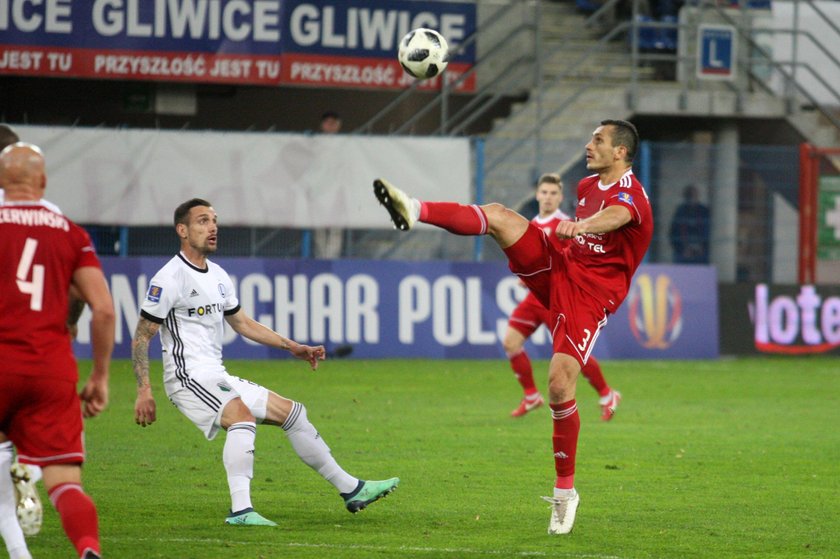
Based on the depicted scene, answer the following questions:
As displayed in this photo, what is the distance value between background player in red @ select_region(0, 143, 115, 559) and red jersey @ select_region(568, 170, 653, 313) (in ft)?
11.0

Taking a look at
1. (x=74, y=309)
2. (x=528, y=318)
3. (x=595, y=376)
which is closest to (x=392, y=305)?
(x=528, y=318)

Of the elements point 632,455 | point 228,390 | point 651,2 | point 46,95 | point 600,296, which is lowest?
point 632,455

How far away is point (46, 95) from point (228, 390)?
18.7 metres

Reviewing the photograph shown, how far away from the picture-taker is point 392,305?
20797 millimetres

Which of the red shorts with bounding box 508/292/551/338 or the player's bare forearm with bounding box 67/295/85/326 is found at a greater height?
the player's bare forearm with bounding box 67/295/85/326

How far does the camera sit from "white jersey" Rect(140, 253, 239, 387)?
845 cm

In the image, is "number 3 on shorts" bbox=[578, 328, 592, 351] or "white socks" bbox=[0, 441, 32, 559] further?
"number 3 on shorts" bbox=[578, 328, 592, 351]

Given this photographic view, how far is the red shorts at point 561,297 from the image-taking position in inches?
336

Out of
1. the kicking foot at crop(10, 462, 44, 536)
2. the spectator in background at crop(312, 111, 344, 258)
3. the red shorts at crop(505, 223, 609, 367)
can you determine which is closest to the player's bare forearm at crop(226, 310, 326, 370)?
the red shorts at crop(505, 223, 609, 367)

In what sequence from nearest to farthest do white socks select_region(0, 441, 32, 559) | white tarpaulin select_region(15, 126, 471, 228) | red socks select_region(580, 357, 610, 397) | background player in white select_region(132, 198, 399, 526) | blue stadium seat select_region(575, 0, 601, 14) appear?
white socks select_region(0, 441, 32, 559), background player in white select_region(132, 198, 399, 526), red socks select_region(580, 357, 610, 397), white tarpaulin select_region(15, 126, 471, 228), blue stadium seat select_region(575, 0, 601, 14)

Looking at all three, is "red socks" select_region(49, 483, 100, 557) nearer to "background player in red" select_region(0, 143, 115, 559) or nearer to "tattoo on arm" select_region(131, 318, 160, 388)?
"background player in red" select_region(0, 143, 115, 559)

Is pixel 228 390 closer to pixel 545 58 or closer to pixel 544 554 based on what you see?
pixel 544 554

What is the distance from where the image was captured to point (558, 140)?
2327 cm

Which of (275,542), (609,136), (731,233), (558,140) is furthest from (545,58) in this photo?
(275,542)
